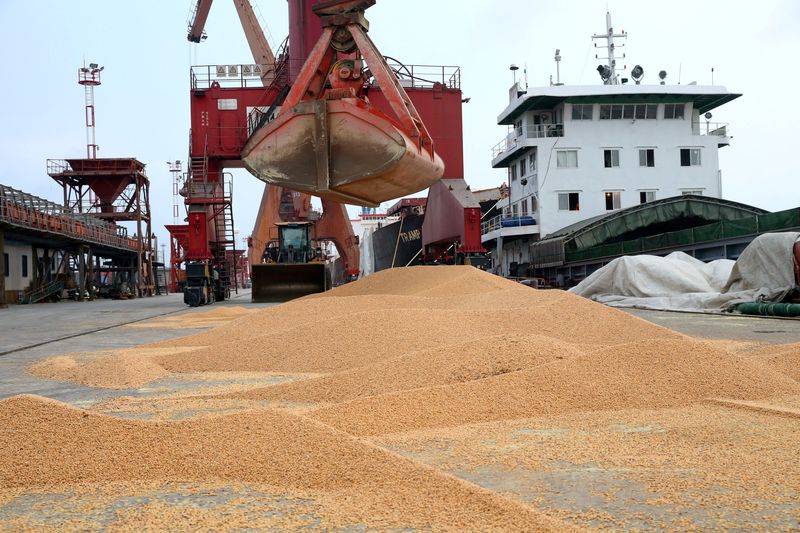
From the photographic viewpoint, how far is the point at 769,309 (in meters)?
11.7

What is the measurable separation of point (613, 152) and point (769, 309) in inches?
974

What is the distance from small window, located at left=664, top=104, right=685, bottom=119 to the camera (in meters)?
35.2

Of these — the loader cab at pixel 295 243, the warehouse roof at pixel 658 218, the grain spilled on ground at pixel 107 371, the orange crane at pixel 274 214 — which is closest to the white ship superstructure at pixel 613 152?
the warehouse roof at pixel 658 218

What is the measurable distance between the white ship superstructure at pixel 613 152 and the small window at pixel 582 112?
0.05 m

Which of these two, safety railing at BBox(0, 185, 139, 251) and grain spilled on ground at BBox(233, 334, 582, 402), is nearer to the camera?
grain spilled on ground at BBox(233, 334, 582, 402)

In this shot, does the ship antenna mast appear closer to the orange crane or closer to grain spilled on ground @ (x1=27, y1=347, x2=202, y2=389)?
the orange crane

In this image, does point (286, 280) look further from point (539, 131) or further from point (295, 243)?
point (539, 131)

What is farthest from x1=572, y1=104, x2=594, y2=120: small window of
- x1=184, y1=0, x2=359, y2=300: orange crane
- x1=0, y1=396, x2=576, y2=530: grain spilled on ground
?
x1=0, y1=396, x2=576, y2=530: grain spilled on ground

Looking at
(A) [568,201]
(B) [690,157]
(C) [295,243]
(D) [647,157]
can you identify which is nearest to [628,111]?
(D) [647,157]

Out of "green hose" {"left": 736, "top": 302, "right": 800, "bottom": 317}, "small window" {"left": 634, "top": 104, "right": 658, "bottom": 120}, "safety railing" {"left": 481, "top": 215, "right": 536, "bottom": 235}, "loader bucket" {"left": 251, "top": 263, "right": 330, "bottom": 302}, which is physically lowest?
"green hose" {"left": 736, "top": 302, "right": 800, "bottom": 317}

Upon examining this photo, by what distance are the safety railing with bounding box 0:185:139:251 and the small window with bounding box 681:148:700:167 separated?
1213 inches

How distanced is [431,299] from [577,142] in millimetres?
28196

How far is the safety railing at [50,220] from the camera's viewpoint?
24875 mm

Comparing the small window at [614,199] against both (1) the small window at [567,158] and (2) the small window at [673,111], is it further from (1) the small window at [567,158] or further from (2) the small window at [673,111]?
(2) the small window at [673,111]
